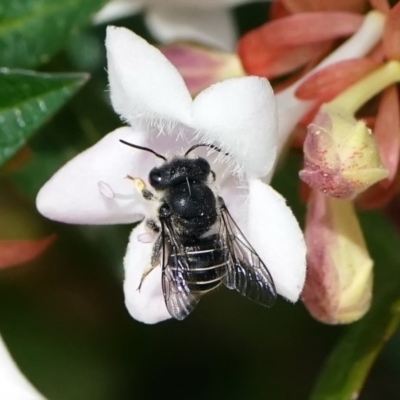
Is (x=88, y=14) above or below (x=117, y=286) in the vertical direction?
above

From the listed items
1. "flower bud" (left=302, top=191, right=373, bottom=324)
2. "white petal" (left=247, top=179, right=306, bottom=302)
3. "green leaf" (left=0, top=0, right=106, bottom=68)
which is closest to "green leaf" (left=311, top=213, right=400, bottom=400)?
"flower bud" (left=302, top=191, right=373, bottom=324)

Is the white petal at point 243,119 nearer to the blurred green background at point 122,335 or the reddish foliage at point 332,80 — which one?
the reddish foliage at point 332,80

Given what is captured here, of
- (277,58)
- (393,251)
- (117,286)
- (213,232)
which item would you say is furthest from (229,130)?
(117,286)

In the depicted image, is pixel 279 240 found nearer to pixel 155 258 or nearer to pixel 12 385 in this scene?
pixel 155 258

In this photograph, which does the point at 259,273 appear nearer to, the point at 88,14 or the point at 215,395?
the point at 88,14

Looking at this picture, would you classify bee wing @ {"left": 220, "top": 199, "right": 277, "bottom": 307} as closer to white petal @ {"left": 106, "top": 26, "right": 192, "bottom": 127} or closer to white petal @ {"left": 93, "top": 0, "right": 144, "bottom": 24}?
white petal @ {"left": 106, "top": 26, "right": 192, "bottom": 127}

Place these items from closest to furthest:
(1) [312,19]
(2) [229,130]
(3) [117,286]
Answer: (2) [229,130], (1) [312,19], (3) [117,286]

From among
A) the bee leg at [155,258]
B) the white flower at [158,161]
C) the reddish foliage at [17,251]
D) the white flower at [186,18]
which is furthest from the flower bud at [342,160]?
the white flower at [186,18]
